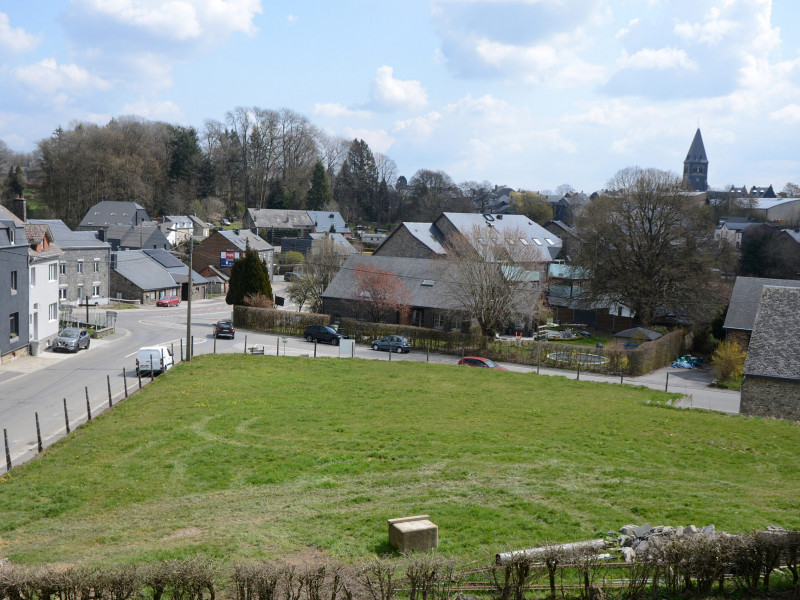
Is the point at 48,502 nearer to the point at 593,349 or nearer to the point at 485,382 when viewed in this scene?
the point at 485,382

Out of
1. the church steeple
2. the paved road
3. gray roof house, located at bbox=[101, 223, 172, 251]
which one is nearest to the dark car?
the paved road

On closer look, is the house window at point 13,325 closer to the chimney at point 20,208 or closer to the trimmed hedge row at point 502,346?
the chimney at point 20,208

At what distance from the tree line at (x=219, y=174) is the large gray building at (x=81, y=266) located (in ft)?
145

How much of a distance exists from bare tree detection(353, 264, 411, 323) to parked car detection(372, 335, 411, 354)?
6794 mm

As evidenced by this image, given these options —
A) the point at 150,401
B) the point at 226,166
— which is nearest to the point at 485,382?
the point at 150,401

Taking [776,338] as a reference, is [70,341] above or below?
below

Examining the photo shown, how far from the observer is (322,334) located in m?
46.7

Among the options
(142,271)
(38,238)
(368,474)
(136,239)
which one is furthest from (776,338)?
(136,239)

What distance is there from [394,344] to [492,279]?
27.6 ft

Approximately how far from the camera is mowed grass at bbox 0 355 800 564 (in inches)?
476

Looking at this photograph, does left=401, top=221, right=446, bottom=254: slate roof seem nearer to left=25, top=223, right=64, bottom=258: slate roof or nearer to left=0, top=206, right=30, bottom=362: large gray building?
left=25, top=223, right=64, bottom=258: slate roof

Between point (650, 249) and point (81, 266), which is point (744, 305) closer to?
point (650, 249)

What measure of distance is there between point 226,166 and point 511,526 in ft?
395

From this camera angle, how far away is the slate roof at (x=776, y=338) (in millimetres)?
30719
